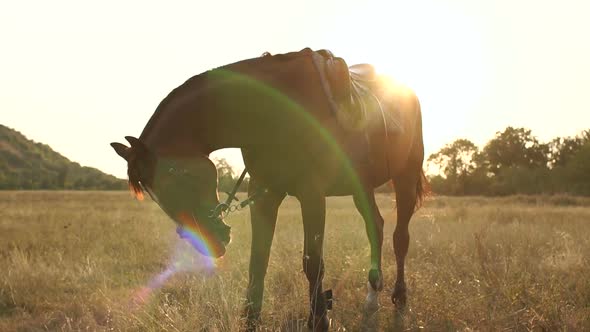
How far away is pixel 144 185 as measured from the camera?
3273mm

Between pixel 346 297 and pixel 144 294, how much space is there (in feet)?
6.79

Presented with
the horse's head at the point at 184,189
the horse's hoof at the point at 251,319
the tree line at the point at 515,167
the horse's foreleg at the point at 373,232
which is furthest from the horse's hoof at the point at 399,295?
the tree line at the point at 515,167

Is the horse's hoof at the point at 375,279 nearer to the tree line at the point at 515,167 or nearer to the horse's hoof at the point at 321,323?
the horse's hoof at the point at 321,323

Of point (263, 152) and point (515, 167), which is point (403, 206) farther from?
point (515, 167)

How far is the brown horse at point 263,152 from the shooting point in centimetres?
331

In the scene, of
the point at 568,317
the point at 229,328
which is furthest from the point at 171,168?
the point at 568,317

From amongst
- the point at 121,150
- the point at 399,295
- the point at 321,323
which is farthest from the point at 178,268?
the point at 121,150

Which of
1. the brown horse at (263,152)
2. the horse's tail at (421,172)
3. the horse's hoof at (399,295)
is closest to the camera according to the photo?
the brown horse at (263,152)

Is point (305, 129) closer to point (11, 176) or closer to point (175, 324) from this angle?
point (175, 324)

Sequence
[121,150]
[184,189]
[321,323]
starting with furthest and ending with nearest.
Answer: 1. [321,323]
2. [184,189]
3. [121,150]

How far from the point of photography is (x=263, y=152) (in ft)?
12.9

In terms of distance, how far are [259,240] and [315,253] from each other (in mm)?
714

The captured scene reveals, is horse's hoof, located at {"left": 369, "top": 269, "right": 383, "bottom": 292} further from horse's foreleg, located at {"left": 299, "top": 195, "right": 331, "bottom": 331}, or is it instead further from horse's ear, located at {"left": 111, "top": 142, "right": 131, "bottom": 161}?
horse's ear, located at {"left": 111, "top": 142, "right": 131, "bottom": 161}

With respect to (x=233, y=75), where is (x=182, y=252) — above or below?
below
